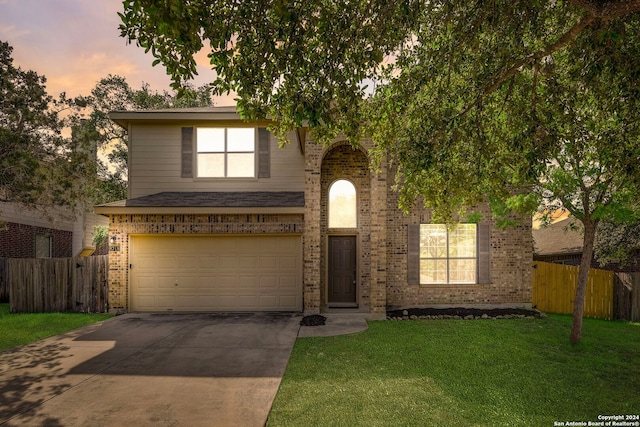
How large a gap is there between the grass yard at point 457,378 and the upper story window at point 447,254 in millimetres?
2659

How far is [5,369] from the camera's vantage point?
612 cm

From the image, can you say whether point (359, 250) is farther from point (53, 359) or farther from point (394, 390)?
point (53, 359)

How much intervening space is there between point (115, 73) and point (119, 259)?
1540cm

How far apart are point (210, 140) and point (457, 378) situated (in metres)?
10.2

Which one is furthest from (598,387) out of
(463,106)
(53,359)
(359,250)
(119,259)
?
(119,259)

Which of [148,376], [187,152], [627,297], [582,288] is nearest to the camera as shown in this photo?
[148,376]

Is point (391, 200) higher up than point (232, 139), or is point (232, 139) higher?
point (232, 139)

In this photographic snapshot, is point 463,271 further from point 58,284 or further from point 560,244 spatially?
point 560,244

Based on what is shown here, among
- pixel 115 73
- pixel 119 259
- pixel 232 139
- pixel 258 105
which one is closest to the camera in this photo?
pixel 258 105

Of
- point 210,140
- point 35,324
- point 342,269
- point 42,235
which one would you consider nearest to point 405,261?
point 342,269

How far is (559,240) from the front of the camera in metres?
22.2

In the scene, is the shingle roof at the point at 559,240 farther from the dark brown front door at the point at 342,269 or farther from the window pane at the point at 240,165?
the window pane at the point at 240,165

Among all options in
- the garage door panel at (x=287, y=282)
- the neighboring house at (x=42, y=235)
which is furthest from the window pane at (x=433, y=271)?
the neighboring house at (x=42, y=235)

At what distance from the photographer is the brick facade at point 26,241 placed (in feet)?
52.6
